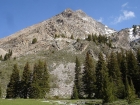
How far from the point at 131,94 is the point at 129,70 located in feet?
96.9

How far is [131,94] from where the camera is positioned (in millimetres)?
40344

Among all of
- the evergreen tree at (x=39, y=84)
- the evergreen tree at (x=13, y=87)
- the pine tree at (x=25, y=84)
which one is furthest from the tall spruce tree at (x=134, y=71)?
the evergreen tree at (x=13, y=87)

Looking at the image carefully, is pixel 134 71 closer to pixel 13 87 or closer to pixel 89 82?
pixel 89 82

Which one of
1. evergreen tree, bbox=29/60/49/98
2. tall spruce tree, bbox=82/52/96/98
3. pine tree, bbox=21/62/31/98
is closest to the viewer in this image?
evergreen tree, bbox=29/60/49/98

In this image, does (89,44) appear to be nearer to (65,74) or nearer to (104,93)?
(65,74)

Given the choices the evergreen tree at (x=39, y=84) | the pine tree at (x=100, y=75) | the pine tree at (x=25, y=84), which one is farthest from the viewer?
the pine tree at (x=25, y=84)

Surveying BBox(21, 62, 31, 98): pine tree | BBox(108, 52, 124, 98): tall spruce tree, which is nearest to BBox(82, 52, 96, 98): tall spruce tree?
BBox(108, 52, 124, 98): tall spruce tree

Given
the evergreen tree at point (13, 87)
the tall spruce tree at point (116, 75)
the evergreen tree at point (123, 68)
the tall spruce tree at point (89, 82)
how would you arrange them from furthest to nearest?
the evergreen tree at point (13, 87)
the tall spruce tree at point (89, 82)
the evergreen tree at point (123, 68)
the tall spruce tree at point (116, 75)

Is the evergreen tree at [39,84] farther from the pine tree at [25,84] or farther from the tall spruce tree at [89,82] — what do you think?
the tall spruce tree at [89,82]

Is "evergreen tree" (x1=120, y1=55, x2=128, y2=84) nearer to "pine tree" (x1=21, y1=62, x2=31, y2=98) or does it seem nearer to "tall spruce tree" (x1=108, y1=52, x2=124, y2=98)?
"tall spruce tree" (x1=108, y1=52, x2=124, y2=98)

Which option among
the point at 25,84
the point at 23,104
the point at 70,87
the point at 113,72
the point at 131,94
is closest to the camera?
the point at 23,104

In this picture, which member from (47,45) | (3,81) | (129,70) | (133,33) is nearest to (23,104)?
(129,70)

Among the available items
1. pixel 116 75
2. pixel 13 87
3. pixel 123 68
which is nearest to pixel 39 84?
pixel 13 87

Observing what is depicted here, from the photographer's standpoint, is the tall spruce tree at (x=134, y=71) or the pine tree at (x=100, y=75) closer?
the tall spruce tree at (x=134, y=71)
